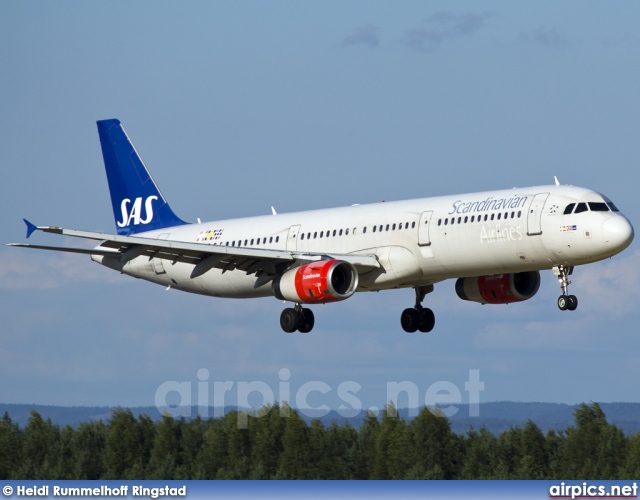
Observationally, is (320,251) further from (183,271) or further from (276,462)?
(276,462)

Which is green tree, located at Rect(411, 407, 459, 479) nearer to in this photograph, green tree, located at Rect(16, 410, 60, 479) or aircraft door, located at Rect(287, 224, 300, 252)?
green tree, located at Rect(16, 410, 60, 479)

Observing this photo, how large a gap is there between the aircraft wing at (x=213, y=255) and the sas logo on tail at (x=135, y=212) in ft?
30.0

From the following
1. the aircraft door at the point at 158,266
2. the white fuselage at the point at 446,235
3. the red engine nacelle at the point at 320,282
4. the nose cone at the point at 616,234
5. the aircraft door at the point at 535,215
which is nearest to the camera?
the nose cone at the point at 616,234

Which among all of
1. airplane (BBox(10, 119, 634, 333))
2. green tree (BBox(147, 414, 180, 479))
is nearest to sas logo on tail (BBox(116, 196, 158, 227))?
airplane (BBox(10, 119, 634, 333))

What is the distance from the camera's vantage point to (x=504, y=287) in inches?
2354

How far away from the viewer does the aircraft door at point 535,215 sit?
5203 cm

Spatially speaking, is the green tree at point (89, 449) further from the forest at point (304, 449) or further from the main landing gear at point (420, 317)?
the main landing gear at point (420, 317)

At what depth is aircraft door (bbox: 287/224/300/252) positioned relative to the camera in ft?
198

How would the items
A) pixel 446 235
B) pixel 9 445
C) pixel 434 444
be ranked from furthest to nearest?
pixel 434 444, pixel 9 445, pixel 446 235

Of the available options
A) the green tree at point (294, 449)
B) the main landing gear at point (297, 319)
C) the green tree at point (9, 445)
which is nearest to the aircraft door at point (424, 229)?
the main landing gear at point (297, 319)

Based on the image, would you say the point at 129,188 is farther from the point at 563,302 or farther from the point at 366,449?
the point at 366,449

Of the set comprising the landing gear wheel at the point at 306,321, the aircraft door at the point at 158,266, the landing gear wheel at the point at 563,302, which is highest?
the aircraft door at the point at 158,266

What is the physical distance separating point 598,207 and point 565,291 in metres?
3.75

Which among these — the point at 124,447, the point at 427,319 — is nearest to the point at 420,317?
the point at 427,319
